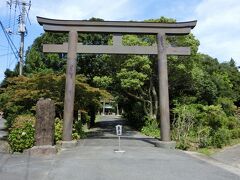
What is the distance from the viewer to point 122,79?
76.9 feet

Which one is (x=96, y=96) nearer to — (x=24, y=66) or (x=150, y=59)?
(x=150, y=59)

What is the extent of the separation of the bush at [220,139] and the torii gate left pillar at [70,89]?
22.3 ft

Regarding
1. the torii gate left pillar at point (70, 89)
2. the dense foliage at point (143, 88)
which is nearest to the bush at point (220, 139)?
the dense foliage at point (143, 88)

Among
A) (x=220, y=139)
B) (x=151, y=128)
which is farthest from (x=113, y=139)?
(x=151, y=128)

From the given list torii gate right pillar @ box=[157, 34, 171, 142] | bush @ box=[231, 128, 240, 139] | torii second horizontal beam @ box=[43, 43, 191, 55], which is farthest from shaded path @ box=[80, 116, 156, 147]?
bush @ box=[231, 128, 240, 139]

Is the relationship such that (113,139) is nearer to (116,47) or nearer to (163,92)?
(163,92)

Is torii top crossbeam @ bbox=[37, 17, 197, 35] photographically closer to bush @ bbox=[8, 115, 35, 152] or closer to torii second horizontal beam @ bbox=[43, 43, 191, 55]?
torii second horizontal beam @ bbox=[43, 43, 191, 55]

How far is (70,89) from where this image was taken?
15.4m

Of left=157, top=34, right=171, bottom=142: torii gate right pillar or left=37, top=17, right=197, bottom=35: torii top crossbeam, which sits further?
left=37, top=17, right=197, bottom=35: torii top crossbeam

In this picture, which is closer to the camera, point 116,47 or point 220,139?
point 116,47

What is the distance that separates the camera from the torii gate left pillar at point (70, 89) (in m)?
15.1

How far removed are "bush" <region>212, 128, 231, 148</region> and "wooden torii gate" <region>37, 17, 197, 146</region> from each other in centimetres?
245

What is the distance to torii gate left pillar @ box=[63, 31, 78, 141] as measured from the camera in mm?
15125

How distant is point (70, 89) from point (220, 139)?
7412 millimetres
